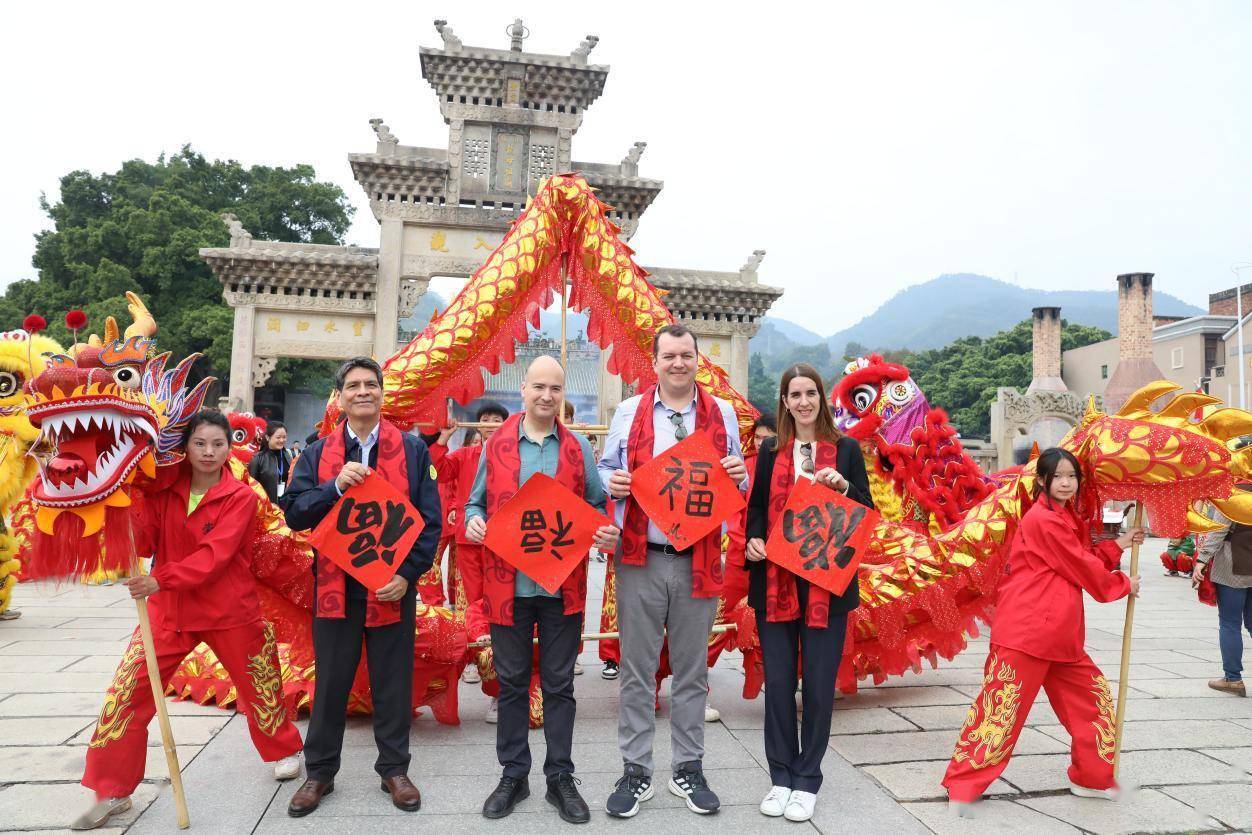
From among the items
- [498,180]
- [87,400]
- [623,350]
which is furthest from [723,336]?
[87,400]

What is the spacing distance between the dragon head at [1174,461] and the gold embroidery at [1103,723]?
2.13 feet

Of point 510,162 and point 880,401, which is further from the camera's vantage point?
point 510,162

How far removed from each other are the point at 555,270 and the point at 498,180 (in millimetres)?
10825

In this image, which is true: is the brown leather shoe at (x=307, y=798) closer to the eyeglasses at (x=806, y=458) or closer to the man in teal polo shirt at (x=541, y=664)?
the man in teal polo shirt at (x=541, y=664)

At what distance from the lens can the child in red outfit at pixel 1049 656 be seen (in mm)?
2801

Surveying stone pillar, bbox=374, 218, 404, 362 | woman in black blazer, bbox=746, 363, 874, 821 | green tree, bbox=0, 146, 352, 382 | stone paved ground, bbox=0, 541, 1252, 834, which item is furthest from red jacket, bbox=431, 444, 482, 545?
green tree, bbox=0, 146, 352, 382

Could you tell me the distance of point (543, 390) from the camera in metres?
2.76

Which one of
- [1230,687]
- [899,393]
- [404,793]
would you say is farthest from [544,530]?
[1230,687]

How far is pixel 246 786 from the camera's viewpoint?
2.84m

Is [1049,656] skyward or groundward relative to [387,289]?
groundward

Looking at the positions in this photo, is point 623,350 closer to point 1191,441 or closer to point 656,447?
point 656,447

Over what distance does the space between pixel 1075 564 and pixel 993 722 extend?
645mm

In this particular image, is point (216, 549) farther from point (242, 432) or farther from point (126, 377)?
point (242, 432)

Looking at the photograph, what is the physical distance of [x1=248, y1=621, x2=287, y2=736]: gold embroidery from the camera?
2807 mm
